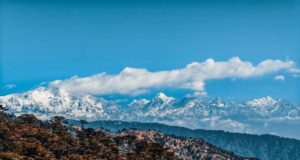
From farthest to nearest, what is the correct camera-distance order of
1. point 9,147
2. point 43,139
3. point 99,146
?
point 99,146
point 43,139
point 9,147

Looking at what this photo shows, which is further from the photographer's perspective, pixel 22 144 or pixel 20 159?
pixel 22 144

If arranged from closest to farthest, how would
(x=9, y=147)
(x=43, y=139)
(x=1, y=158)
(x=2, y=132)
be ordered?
A: (x=1, y=158), (x=9, y=147), (x=2, y=132), (x=43, y=139)

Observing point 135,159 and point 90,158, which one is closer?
point 90,158

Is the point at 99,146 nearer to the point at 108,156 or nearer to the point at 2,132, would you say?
the point at 108,156

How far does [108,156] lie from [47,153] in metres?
40.2

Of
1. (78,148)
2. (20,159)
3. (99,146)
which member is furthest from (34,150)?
(99,146)

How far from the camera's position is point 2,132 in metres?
173

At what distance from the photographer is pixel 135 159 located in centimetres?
18475

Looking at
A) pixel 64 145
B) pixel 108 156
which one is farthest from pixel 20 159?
pixel 108 156

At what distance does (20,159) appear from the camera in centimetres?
13488

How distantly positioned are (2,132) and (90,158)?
154 feet

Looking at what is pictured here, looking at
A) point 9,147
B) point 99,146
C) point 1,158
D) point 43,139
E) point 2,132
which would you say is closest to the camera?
point 1,158

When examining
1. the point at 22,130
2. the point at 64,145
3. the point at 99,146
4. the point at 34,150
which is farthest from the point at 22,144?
the point at 99,146

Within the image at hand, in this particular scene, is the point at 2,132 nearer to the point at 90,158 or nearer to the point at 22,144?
the point at 22,144
